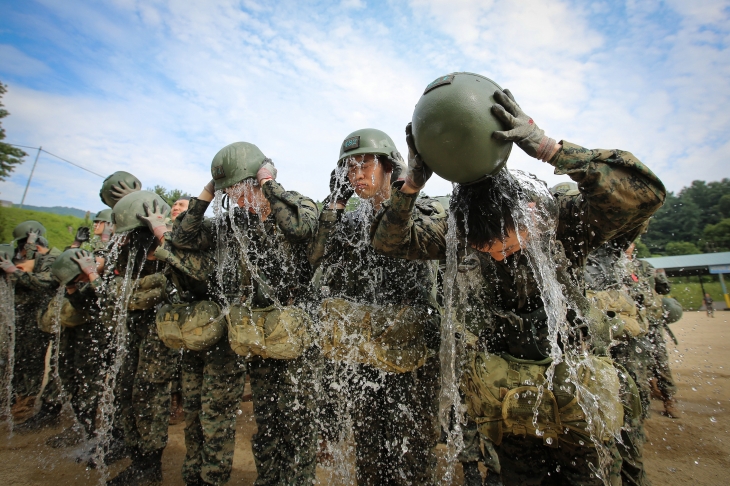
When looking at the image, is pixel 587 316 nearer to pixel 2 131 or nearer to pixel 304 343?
pixel 304 343

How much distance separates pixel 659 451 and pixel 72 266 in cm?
750

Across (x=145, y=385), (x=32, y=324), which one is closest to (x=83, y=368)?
(x=145, y=385)

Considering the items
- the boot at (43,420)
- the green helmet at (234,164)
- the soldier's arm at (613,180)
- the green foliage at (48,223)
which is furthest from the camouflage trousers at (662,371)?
the green foliage at (48,223)

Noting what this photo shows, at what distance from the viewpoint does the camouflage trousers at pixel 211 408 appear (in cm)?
309

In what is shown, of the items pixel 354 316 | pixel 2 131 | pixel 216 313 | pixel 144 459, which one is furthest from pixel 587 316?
pixel 2 131

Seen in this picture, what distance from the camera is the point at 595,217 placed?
75.8 inches

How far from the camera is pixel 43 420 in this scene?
5551mm

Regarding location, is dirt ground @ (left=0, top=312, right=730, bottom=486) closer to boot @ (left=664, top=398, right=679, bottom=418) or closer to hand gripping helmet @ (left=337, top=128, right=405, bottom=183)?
boot @ (left=664, top=398, right=679, bottom=418)

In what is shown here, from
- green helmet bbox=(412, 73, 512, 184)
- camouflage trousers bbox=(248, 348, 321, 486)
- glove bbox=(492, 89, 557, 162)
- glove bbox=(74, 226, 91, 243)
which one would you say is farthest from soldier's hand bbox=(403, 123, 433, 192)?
glove bbox=(74, 226, 91, 243)

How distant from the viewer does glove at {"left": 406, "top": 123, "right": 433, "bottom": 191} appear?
195 centimetres

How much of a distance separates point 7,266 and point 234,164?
19.7 feet

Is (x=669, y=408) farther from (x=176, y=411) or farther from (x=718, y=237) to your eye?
(x=718, y=237)

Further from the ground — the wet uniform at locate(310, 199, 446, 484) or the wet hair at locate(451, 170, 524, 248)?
the wet hair at locate(451, 170, 524, 248)

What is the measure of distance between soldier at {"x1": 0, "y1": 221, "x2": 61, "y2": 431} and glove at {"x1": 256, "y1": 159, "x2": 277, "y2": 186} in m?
4.99
